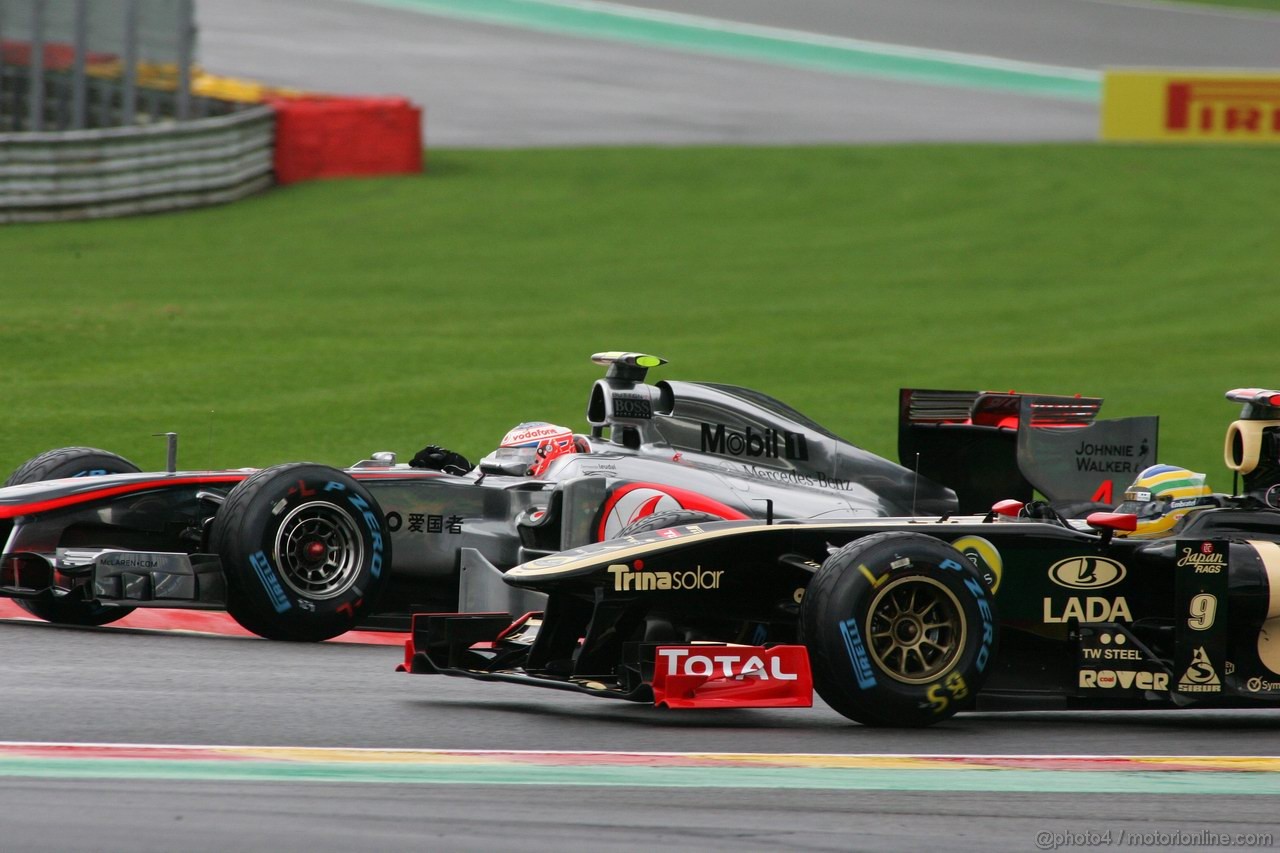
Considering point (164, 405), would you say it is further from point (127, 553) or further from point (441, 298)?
point (127, 553)

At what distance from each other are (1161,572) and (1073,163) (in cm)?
2373

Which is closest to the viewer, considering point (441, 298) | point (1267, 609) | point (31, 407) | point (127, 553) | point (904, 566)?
point (904, 566)

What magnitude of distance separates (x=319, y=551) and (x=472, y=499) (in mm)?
1028

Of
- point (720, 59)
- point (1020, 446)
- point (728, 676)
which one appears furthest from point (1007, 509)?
point (720, 59)

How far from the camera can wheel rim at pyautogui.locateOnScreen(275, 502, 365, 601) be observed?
29.8 ft

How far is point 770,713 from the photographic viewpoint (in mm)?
7738

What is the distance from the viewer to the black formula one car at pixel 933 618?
7.20m

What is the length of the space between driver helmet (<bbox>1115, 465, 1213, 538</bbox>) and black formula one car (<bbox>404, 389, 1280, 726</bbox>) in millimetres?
576

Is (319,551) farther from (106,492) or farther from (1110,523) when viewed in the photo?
(1110,523)

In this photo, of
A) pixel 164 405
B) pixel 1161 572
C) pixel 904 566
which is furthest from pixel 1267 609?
pixel 164 405

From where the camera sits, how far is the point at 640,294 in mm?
22656

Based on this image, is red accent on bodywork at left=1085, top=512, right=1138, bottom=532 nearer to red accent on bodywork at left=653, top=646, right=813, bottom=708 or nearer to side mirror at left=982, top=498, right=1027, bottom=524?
side mirror at left=982, top=498, right=1027, bottom=524

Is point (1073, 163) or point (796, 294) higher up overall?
point (1073, 163)

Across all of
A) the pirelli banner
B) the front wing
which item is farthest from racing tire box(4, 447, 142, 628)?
the pirelli banner
